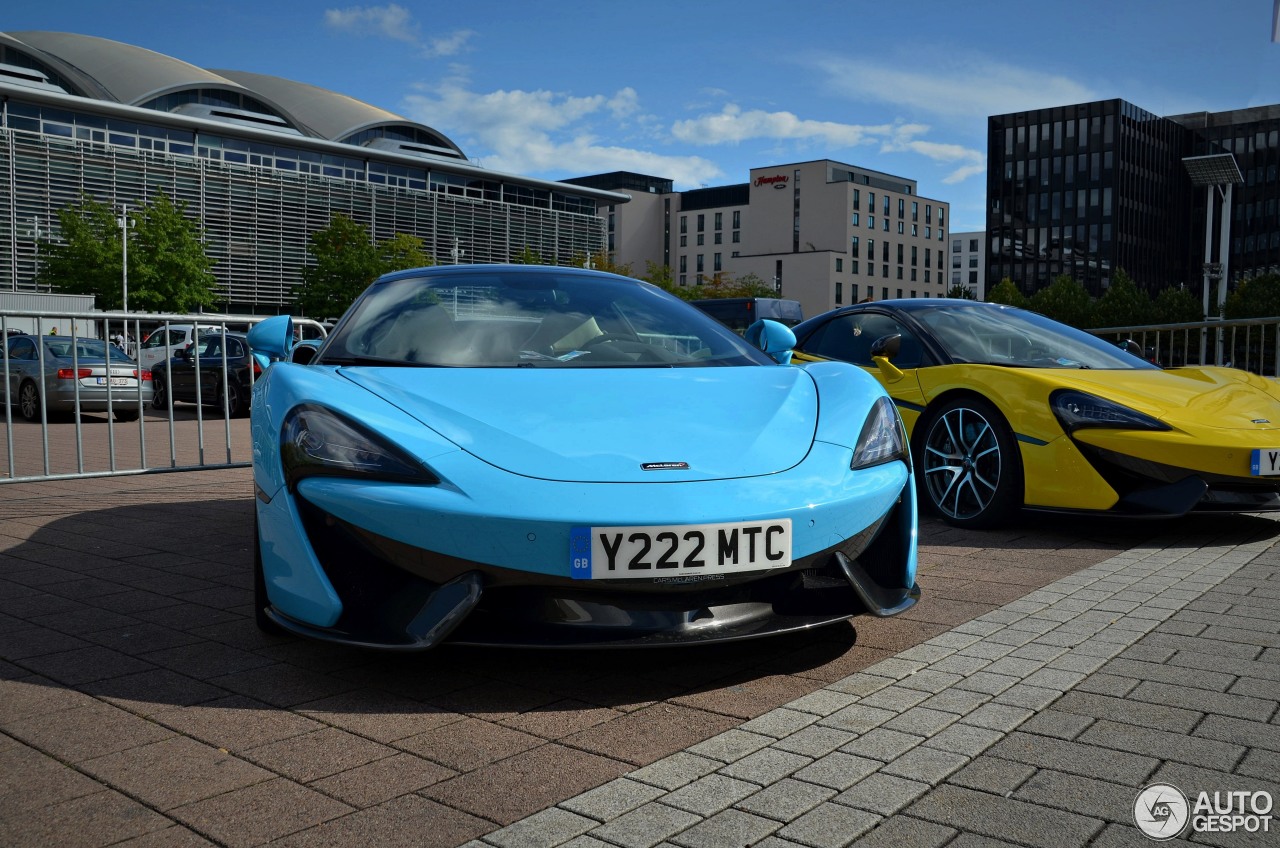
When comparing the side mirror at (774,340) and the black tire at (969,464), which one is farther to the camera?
the black tire at (969,464)

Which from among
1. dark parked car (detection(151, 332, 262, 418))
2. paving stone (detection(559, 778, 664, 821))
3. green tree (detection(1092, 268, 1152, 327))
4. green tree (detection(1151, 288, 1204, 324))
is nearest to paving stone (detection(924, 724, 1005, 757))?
paving stone (detection(559, 778, 664, 821))

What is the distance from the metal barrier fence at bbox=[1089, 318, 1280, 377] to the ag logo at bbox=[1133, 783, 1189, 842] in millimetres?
8330

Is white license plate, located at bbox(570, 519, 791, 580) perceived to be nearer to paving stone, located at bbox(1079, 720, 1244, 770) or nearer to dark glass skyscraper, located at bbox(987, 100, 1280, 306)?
paving stone, located at bbox(1079, 720, 1244, 770)

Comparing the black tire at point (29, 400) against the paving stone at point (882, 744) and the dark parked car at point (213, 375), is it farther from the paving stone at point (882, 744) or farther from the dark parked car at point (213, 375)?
the paving stone at point (882, 744)

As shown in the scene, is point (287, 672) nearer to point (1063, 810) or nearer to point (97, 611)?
point (97, 611)

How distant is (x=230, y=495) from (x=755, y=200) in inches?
4294

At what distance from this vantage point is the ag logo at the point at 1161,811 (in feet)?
7.13

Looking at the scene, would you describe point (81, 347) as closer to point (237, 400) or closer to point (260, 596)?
point (260, 596)

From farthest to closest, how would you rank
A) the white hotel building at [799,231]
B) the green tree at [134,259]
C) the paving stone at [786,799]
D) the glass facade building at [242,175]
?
1. the white hotel building at [799,231]
2. the glass facade building at [242,175]
3. the green tree at [134,259]
4. the paving stone at [786,799]

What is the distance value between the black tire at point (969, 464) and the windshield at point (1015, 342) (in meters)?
0.37

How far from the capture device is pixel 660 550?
2852mm

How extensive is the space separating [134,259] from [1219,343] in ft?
137

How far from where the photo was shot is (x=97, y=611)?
4.04 meters

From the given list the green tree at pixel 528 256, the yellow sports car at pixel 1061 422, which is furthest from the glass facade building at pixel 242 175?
the yellow sports car at pixel 1061 422
